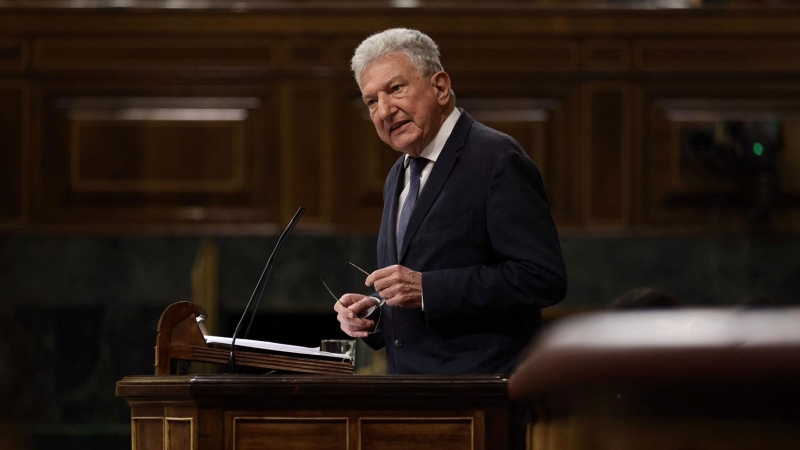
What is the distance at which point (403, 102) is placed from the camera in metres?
2.33

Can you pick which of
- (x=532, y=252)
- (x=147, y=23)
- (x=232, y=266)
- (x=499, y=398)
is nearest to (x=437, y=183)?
(x=532, y=252)

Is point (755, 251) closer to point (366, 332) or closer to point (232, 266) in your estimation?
point (232, 266)

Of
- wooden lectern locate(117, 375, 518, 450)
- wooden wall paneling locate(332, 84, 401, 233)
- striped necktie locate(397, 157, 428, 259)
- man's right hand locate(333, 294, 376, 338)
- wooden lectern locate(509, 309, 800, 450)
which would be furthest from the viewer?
wooden wall paneling locate(332, 84, 401, 233)

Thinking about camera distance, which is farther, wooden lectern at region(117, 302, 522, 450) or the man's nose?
the man's nose

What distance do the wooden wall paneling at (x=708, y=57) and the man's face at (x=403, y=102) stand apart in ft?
7.78

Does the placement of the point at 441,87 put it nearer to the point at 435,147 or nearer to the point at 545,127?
the point at 435,147

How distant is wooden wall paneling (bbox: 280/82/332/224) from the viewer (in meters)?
4.49

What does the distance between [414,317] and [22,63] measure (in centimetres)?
298

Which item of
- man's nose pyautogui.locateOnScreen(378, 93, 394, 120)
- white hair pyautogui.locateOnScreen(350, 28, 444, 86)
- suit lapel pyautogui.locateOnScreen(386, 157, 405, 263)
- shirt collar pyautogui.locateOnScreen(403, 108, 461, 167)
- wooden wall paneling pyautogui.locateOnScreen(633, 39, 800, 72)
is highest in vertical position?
wooden wall paneling pyautogui.locateOnScreen(633, 39, 800, 72)

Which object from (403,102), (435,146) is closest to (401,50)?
(403,102)

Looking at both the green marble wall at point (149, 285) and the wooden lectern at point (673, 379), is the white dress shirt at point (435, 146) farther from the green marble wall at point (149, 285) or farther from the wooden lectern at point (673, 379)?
the green marble wall at point (149, 285)

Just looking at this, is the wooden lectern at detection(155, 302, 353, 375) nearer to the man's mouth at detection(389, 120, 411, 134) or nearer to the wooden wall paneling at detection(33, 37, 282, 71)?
the man's mouth at detection(389, 120, 411, 134)

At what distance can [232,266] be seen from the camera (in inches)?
174

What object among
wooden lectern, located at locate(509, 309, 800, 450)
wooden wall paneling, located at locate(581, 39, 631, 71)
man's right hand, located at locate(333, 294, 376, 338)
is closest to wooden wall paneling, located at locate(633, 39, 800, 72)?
wooden wall paneling, located at locate(581, 39, 631, 71)
